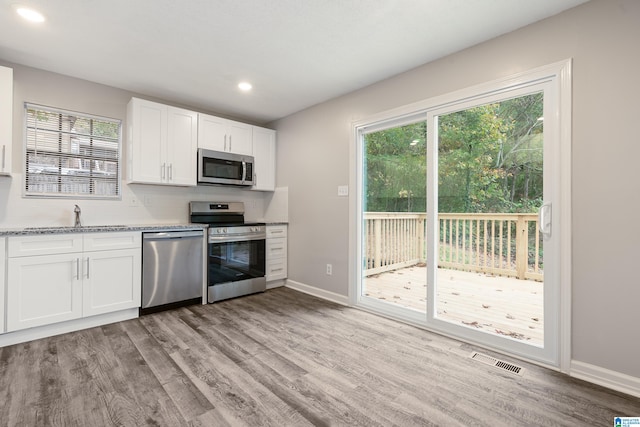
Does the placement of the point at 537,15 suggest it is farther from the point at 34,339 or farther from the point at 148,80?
the point at 34,339

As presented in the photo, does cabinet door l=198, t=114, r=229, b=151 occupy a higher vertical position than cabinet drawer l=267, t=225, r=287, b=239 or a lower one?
higher

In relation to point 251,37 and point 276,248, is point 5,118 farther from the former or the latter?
point 276,248

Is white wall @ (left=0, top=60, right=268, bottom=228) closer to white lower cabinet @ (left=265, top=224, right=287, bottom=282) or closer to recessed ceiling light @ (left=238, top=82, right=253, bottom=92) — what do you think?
white lower cabinet @ (left=265, top=224, right=287, bottom=282)

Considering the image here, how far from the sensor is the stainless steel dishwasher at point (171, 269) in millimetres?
3096

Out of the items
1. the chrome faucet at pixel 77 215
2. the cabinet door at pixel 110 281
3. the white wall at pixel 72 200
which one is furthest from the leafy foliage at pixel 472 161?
the chrome faucet at pixel 77 215

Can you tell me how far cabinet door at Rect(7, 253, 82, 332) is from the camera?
242 cm

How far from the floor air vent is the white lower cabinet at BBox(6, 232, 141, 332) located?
123 inches

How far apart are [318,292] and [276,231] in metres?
1.03

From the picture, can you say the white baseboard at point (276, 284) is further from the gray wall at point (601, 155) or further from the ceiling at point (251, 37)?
the gray wall at point (601, 155)

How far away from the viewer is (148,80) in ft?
10.4

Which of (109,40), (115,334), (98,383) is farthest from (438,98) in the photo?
(115,334)

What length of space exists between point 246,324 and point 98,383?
1.21 metres

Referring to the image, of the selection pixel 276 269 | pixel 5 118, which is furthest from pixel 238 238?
pixel 5 118

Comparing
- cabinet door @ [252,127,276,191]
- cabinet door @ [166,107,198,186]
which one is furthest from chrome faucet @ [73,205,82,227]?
cabinet door @ [252,127,276,191]
